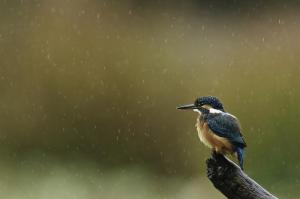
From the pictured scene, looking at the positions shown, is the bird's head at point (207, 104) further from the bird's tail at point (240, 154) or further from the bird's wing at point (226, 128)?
the bird's tail at point (240, 154)

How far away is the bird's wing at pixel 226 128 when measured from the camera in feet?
7.75

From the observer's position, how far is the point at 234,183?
190 centimetres

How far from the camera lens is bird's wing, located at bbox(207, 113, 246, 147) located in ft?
7.75

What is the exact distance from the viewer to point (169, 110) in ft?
22.9

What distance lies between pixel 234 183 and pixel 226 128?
1.58ft

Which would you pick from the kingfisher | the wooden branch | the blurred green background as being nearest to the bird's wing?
the kingfisher

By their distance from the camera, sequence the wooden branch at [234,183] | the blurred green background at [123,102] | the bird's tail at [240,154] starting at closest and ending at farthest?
the wooden branch at [234,183]
the bird's tail at [240,154]
the blurred green background at [123,102]

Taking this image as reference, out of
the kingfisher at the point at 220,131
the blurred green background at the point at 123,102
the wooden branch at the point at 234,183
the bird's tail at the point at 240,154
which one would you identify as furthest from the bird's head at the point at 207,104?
the blurred green background at the point at 123,102

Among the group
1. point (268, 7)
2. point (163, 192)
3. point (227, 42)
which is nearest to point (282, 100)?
point (227, 42)

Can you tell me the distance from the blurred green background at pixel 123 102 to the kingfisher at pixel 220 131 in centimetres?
381

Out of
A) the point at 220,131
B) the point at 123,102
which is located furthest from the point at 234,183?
the point at 123,102

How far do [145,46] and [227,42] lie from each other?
1.00 meters

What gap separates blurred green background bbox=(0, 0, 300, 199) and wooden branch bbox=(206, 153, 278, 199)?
4.22 metres

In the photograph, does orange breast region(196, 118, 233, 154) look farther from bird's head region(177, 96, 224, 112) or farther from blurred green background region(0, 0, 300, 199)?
blurred green background region(0, 0, 300, 199)
